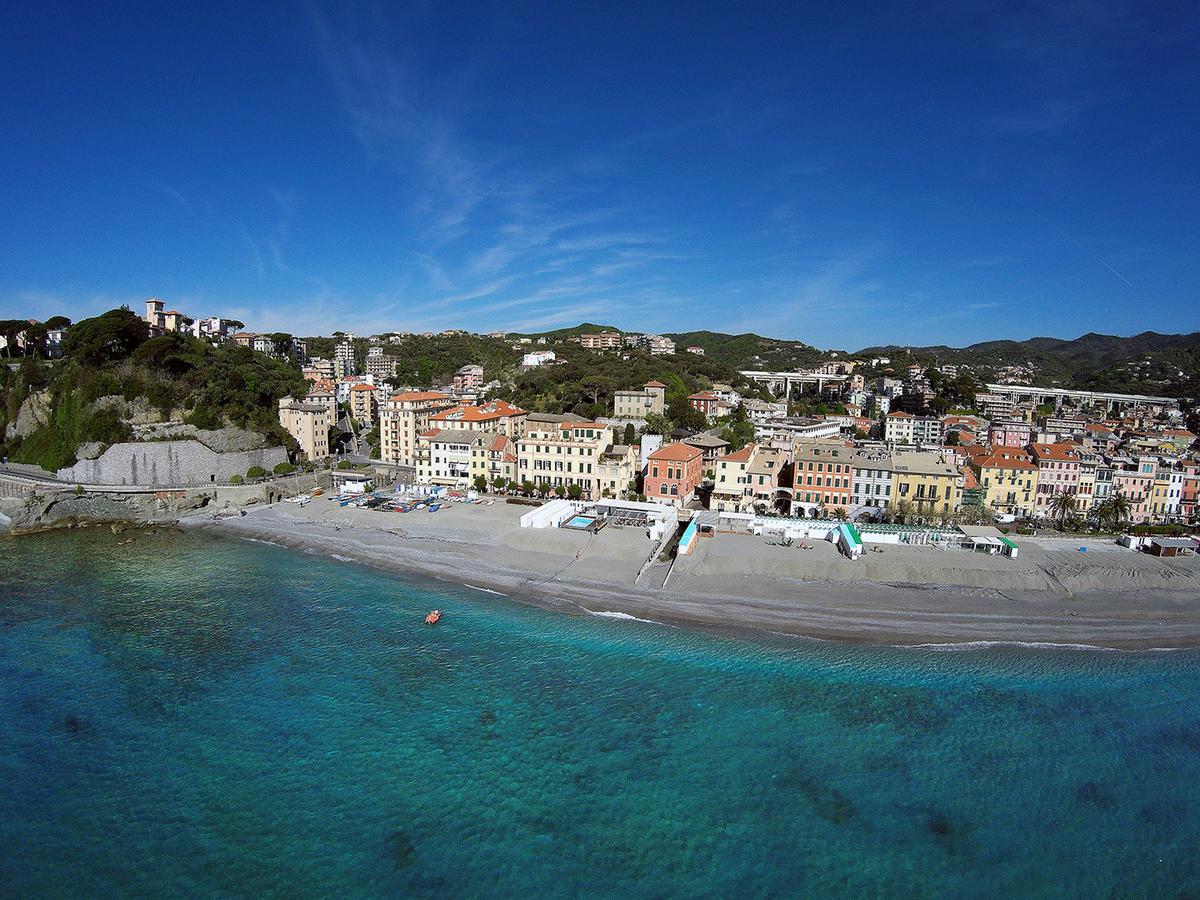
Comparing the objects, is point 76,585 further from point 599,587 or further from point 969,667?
point 969,667

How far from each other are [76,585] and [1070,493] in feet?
190

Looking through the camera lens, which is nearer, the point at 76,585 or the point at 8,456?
the point at 76,585

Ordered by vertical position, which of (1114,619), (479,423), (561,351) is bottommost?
(1114,619)

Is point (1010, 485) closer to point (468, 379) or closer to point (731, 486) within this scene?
point (731, 486)

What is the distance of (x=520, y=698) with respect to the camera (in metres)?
20.2

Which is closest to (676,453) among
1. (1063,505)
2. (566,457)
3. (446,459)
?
(566,457)

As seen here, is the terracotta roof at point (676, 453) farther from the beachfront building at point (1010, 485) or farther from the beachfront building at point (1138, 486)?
the beachfront building at point (1138, 486)

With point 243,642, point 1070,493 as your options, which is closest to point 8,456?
point 243,642

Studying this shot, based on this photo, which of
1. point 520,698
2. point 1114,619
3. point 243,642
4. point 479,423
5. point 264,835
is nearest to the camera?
point 264,835

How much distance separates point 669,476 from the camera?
1626 inches

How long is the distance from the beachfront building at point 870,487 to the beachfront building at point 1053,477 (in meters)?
10.9

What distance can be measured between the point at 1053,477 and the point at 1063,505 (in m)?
2.41

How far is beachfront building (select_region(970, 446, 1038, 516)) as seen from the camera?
4109 centimetres

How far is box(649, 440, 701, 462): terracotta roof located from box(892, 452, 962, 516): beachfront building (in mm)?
12750
